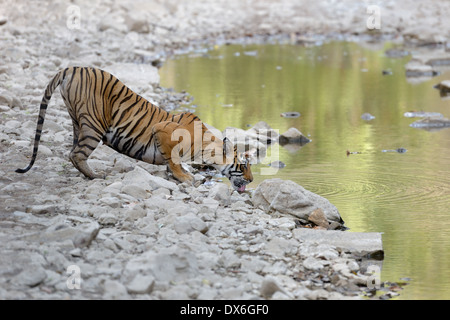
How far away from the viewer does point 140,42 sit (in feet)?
62.6

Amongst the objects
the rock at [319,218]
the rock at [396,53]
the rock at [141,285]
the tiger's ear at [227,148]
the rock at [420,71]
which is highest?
the rock at [396,53]

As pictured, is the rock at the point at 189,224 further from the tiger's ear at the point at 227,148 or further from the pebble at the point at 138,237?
the tiger's ear at the point at 227,148

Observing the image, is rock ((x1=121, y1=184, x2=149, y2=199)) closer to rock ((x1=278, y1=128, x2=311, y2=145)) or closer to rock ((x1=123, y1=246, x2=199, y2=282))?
rock ((x1=123, y1=246, x2=199, y2=282))

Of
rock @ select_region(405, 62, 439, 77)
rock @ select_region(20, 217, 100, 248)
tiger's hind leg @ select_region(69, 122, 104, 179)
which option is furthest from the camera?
rock @ select_region(405, 62, 439, 77)

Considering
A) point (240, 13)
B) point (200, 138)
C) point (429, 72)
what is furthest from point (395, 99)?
point (240, 13)

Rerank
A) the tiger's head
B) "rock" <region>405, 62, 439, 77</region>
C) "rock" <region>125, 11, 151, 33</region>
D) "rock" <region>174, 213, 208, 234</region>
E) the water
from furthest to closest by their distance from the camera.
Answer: "rock" <region>125, 11, 151, 33</region>, "rock" <region>405, 62, 439, 77</region>, the tiger's head, the water, "rock" <region>174, 213, 208, 234</region>

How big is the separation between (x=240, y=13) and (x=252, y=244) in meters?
20.2

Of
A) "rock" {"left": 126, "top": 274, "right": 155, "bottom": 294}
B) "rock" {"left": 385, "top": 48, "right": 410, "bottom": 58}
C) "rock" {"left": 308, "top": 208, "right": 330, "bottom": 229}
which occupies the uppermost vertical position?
"rock" {"left": 385, "top": 48, "right": 410, "bottom": 58}

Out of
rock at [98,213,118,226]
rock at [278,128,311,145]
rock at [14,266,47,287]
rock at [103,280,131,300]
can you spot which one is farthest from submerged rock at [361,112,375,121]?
rock at [14,266,47,287]

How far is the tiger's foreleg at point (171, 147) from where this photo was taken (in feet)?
24.7

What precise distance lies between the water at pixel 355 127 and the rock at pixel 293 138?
171 millimetres

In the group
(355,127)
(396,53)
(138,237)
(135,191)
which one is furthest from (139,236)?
(396,53)

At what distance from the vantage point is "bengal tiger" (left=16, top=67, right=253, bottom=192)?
729 cm

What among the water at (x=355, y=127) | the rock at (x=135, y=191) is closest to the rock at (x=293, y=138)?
the water at (x=355, y=127)
